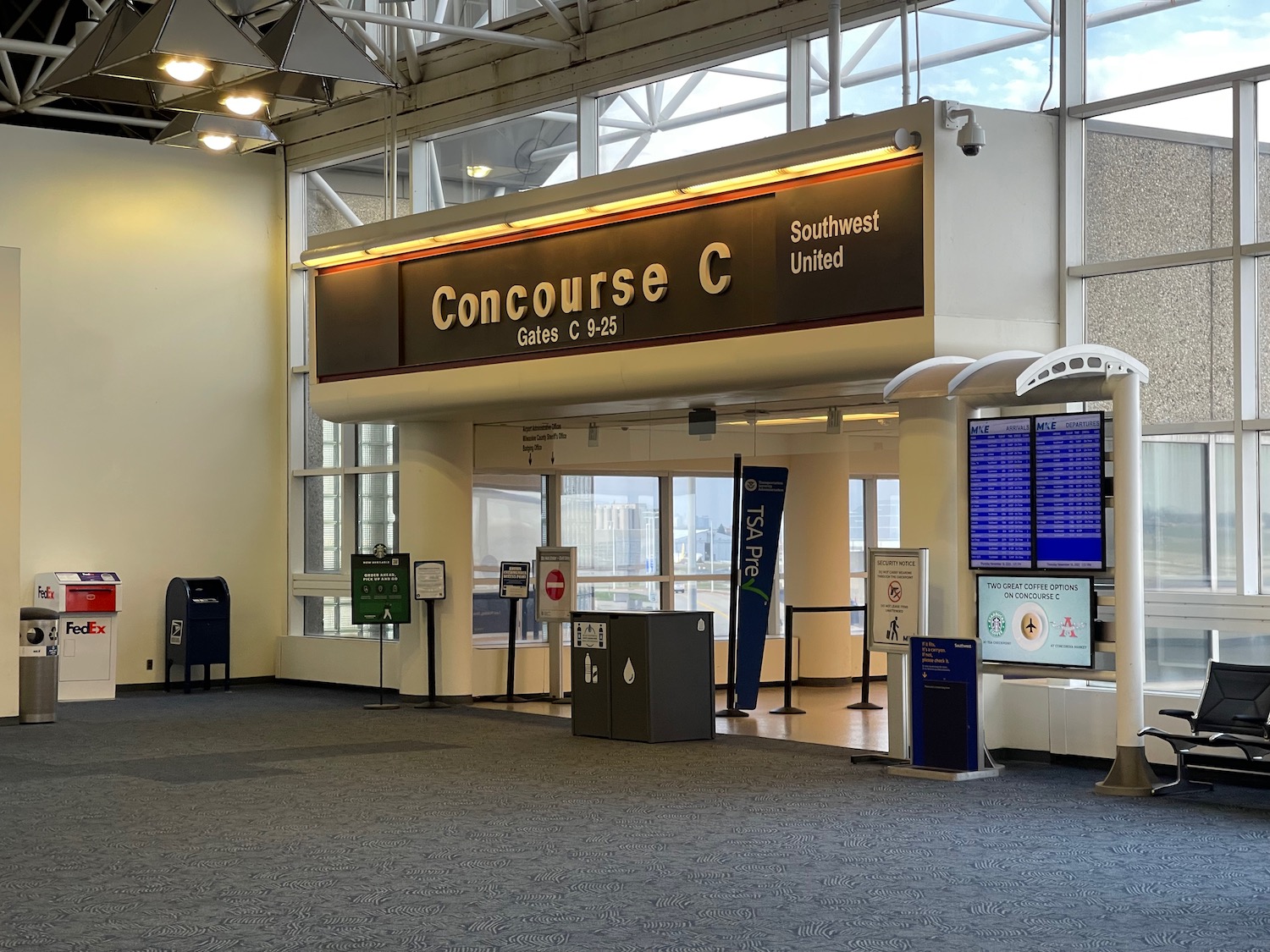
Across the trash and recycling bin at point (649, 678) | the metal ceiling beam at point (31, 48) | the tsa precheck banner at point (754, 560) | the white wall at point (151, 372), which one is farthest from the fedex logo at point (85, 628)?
the tsa precheck banner at point (754, 560)

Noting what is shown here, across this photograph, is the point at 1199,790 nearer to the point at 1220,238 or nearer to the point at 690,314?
the point at 1220,238

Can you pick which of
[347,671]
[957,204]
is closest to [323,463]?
[347,671]

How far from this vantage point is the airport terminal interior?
7.09 meters

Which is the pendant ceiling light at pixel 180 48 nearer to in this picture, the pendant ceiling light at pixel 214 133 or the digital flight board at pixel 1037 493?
the pendant ceiling light at pixel 214 133

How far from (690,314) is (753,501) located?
7.79 feet

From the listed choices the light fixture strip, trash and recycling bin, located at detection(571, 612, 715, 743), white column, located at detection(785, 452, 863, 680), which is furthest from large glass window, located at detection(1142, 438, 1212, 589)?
white column, located at detection(785, 452, 863, 680)

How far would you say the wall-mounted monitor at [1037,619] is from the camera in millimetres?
9234

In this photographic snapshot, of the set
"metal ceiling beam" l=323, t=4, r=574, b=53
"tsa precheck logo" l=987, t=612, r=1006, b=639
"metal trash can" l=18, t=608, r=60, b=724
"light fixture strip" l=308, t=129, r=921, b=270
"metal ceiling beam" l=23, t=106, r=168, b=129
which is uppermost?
"metal ceiling beam" l=323, t=4, r=574, b=53

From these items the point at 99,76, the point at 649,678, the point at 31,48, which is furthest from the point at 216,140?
the point at 649,678

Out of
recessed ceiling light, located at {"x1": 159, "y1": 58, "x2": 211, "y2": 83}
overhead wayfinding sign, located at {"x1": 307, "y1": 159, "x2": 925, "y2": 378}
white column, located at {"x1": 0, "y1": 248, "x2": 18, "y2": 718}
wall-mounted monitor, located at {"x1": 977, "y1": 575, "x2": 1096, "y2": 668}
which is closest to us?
recessed ceiling light, located at {"x1": 159, "y1": 58, "x2": 211, "y2": 83}

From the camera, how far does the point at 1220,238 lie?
974 cm

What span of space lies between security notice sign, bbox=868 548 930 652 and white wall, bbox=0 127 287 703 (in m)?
8.61

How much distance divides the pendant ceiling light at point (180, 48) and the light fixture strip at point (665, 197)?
10.7 feet

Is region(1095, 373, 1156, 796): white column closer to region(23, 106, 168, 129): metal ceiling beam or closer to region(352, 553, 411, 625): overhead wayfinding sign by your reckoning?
region(352, 553, 411, 625): overhead wayfinding sign
